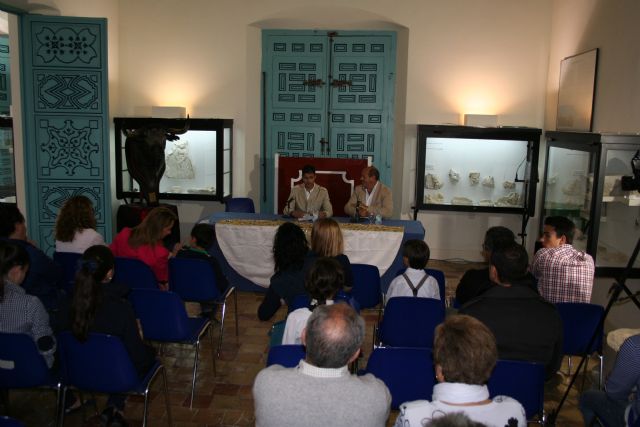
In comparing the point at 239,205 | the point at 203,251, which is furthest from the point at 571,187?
the point at 203,251

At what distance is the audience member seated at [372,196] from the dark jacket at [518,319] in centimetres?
380

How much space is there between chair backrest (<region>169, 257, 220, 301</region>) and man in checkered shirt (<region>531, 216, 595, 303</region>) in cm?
240

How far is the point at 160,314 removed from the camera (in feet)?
13.3

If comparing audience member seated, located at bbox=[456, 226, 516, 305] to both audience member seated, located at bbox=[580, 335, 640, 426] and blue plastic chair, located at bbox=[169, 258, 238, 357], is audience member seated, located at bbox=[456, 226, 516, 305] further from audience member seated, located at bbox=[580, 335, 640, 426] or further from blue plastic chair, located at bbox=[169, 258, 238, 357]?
blue plastic chair, located at bbox=[169, 258, 238, 357]

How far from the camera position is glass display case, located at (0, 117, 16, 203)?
8312mm

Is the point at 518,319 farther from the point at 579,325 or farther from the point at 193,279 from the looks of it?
the point at 193,279

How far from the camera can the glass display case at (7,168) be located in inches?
327

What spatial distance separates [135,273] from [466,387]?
3.08 meters

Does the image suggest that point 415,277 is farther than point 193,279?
No

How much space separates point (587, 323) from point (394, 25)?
581 cm

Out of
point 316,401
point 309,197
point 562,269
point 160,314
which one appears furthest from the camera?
point 309,197

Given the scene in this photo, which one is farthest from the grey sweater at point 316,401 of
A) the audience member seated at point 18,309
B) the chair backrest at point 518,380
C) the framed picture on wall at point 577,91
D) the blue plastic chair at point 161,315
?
the framed picture on wall at point 577,91

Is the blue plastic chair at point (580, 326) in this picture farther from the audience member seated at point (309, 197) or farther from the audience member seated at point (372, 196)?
the audience member seated at point (309, 197)

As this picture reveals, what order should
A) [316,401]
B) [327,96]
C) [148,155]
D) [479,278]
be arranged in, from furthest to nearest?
[327,96] → [148,155] → [479,278] → [316,401]
